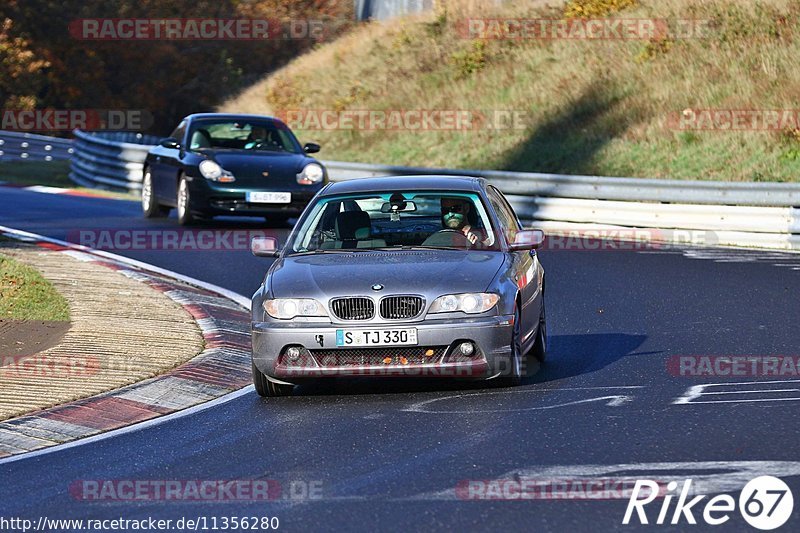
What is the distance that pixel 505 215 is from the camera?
36.6 feet

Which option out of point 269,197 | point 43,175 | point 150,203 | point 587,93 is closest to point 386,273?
point 269,197

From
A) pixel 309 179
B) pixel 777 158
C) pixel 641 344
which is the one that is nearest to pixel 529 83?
pixel 777 158

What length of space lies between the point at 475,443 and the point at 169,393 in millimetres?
2747

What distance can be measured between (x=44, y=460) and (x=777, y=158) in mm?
18396

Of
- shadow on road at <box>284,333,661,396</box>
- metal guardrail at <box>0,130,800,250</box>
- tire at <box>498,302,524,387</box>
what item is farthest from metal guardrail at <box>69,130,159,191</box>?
tire at <box>498,302,524,387</box>

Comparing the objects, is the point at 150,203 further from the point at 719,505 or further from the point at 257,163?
the point at 719,505

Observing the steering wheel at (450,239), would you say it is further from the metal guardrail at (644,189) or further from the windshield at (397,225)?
the metal guardrail at (644,189)

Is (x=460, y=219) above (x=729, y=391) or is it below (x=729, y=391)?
above

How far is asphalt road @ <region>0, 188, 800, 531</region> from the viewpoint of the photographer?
6.64 metres

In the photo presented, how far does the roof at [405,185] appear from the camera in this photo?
421 inches

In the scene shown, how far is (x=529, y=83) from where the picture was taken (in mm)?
33812

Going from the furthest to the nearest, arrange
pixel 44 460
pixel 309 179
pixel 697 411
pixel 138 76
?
1. pixel 138 76
2. pixel 309 179
3. pixel 697 411
4. pixel 44 460

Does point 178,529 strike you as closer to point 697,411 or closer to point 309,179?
point 697,411

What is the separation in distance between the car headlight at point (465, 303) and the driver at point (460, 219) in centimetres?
100
